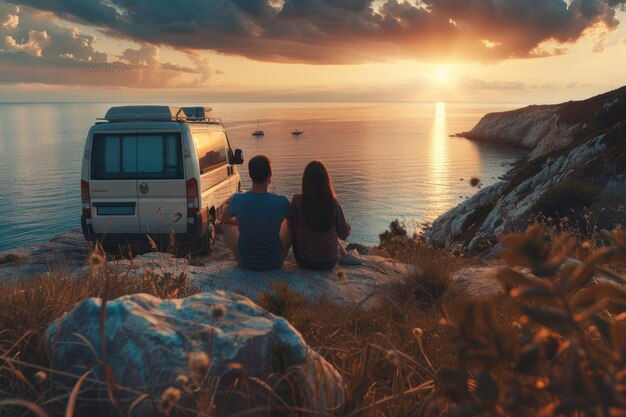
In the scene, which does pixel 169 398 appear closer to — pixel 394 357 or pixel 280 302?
pixel 394 357

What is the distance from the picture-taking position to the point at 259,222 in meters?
7.46

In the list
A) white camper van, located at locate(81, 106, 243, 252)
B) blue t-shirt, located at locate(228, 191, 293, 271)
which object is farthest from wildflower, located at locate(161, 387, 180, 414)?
white camper van, located at locate(81, 106, 243, 252)

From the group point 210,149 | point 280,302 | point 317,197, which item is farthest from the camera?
point 210,149

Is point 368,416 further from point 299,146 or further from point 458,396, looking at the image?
point 299,146

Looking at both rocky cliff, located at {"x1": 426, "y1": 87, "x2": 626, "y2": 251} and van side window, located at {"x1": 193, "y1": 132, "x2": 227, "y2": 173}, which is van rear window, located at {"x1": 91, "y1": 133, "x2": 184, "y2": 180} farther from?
rocky cliff, located at {"x1": 426, "y1": 87, "x2": 626, "y2": 251}

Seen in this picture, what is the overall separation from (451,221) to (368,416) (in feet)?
94.4

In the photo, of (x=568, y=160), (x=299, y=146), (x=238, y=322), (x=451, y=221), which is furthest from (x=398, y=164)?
(x=238, y=322)

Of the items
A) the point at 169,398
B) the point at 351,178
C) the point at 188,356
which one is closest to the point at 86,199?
the point at 188,356

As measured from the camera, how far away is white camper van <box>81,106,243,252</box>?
10.4 m

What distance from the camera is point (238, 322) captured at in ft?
8.62

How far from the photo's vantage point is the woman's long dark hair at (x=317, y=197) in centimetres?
725

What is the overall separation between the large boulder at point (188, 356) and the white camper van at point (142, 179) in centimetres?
781

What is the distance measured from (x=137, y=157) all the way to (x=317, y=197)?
16.1 feet

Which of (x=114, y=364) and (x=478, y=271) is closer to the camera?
(x=114, y=364)
